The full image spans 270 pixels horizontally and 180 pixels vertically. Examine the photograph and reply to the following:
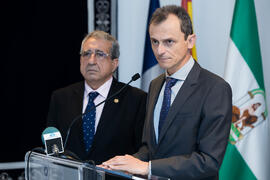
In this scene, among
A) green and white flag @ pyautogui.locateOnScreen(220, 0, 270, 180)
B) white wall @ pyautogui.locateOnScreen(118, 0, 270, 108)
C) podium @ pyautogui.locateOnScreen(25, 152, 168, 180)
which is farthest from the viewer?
white wall @ pyautogui.locateOnScreen(118, 0, 270, 108)

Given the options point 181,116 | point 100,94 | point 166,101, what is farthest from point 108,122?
point 181,116

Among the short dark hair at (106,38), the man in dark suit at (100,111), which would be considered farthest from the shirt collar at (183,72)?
the short dark hair at (106,38)

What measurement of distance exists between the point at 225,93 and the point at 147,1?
2076 mm

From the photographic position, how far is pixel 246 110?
9.22 ft

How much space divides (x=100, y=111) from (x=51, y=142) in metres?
0.92

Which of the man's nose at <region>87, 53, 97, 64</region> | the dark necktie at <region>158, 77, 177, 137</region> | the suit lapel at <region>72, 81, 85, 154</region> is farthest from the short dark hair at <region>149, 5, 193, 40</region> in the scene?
→ the suit lapel at <region>72, 81, 85, 154</region>

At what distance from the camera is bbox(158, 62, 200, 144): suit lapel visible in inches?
64.2

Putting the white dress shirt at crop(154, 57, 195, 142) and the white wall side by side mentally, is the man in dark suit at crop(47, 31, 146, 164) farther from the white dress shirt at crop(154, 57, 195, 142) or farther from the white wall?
the white wall

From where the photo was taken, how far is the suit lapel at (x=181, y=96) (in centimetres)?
163

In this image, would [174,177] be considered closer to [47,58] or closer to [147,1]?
[47,58]

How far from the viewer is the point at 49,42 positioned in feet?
10.7

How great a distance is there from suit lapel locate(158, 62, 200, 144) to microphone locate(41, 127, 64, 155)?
1.44 feet

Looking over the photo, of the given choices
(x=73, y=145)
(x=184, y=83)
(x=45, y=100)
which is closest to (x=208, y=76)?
(x=184, y=83)

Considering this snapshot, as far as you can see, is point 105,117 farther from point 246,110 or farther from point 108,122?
point 246,110
